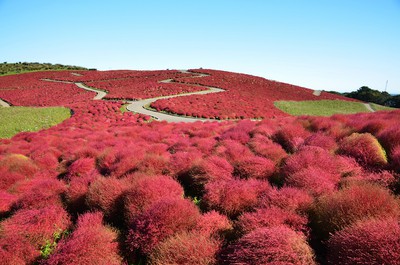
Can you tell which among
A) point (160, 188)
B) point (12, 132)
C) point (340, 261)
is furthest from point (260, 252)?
point (12, 132)

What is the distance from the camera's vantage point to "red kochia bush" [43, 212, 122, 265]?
136 inches

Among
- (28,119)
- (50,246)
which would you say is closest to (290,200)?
(50,246)

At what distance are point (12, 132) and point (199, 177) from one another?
21.2 m

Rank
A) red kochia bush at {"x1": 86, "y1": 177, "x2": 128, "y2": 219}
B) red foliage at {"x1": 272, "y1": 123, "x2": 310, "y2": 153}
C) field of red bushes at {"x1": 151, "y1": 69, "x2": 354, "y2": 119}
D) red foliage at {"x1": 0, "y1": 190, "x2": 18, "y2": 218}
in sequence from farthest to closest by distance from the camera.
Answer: field of red bushes at {"x1": 151, "y1": 69, "x2": 354, "y2": 119} → red foliage at {"x1": 272, "y1": 123, "x2": 310, "y2": 153} → red foliage at {"x1": 0, "y1": 190, "x2": 18, "y2": 218} → red kochia bush at {"x1": 86, "y1": 177, "x2": 128, "y2": 219}

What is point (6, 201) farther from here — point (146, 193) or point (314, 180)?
point (314, 180)

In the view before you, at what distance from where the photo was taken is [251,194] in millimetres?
4344

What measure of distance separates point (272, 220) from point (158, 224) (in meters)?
1.66

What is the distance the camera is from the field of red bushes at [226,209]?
2.80 metres

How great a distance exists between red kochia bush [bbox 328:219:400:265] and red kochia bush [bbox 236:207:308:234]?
0.57 meters

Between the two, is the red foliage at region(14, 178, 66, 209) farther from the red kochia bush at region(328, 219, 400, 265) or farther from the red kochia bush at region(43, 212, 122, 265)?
the red kochia bush at region(328, 219, 400, 265)

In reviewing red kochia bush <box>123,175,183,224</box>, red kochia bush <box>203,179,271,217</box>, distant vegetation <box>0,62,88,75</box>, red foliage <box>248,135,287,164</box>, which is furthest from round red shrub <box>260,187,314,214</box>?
distant vegetation <box>0,62,88,75</box>

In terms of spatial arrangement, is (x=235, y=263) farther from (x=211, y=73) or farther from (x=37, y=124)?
(x=211, y=73)

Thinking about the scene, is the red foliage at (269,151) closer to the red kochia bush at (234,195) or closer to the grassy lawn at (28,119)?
the red kochia bush at (234,195)

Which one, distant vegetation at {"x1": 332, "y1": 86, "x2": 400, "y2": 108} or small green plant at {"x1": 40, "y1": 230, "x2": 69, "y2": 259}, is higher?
distant vegetation at {"x1": 332, "y1": 86, "x2": 400, "y2": 108}
